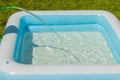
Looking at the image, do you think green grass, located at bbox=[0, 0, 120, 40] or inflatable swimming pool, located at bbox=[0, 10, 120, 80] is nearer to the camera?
inflatable swimming pool, located at bbox=[0, 10, 120, 80]

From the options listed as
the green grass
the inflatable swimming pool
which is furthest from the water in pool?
the green grass

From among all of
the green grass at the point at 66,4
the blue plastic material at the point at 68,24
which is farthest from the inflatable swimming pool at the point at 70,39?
the green grass at the point at 66,4

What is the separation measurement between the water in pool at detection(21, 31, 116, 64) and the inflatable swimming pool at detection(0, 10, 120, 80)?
0.6 inches

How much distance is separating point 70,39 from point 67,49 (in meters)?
0.30

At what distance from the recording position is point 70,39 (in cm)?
493

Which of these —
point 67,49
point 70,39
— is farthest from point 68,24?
point 67,49

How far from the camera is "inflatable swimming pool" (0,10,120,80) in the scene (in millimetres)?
3182

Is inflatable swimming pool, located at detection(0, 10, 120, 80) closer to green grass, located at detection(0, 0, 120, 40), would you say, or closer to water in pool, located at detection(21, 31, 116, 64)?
water in pool, located at detection(21, 31, 116, 64)

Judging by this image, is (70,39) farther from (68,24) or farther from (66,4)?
(66,4)

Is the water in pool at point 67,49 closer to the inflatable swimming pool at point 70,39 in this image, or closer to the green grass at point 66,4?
the inflatable swimming pool at point 70,39

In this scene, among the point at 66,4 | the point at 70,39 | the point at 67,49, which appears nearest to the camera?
the point at 67,49

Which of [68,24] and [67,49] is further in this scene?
[68,24]

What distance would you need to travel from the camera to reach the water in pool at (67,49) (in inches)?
172

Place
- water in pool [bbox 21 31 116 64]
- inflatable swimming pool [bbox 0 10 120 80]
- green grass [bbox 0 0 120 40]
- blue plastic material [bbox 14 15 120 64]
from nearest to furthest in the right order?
inflatable swimming pool [bbox 0 10 120 80] < water in pool [bbox 21 31 116 64] < blue plastic material [bbox 14 15 120 64] < green grass [bbox 0 0 120 40]
